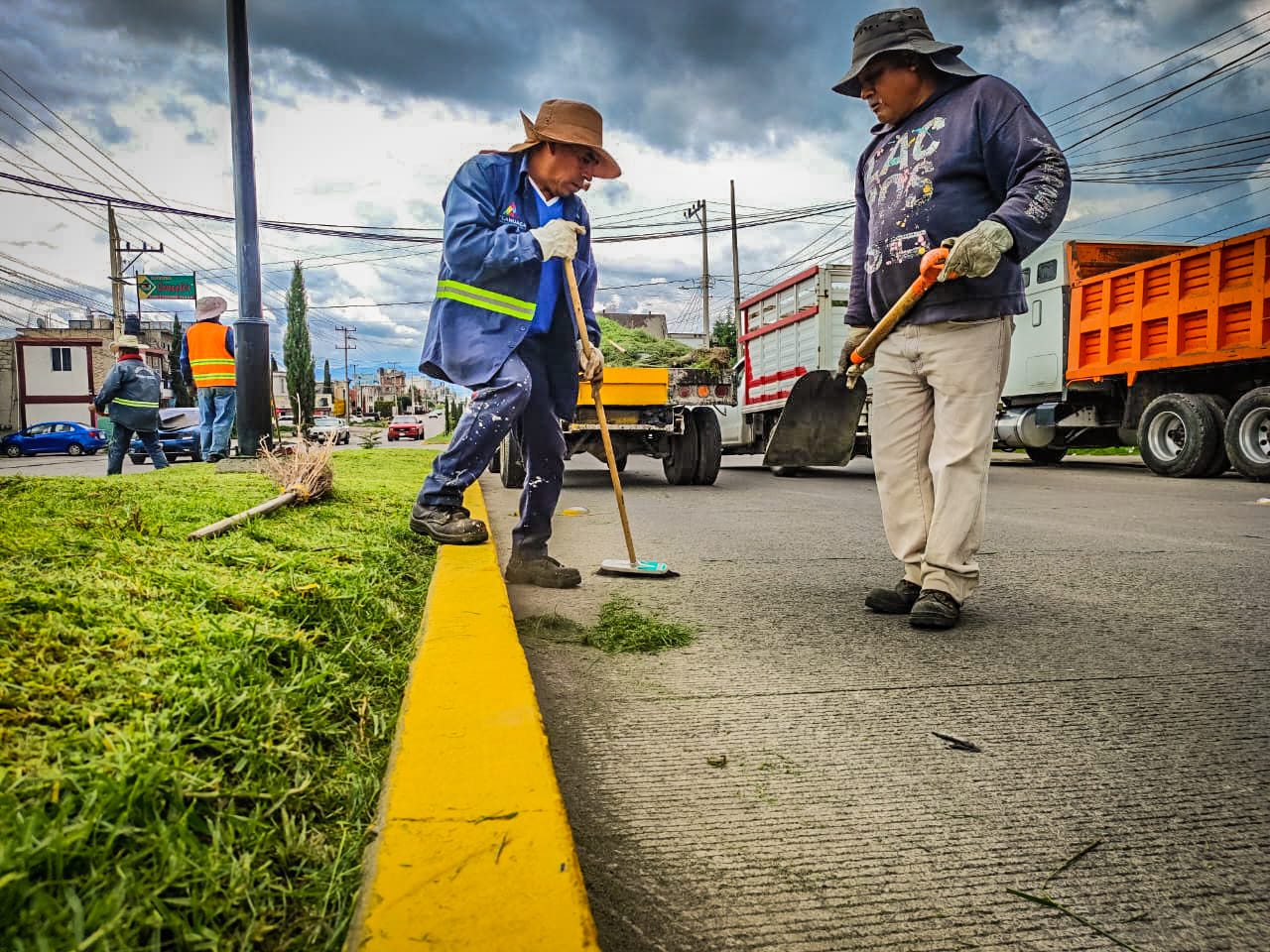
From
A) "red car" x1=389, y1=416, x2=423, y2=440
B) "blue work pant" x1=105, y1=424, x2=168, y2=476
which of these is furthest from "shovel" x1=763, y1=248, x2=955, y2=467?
"red car" x1=389, y1=416, x2=423, y2=440

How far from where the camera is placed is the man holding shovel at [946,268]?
2.85m

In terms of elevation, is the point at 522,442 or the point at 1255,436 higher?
the point at 522,442

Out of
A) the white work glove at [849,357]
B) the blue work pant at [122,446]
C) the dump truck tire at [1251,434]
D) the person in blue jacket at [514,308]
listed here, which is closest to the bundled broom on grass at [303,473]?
the person in blue jacket at [514,308]

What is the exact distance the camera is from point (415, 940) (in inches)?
36.5

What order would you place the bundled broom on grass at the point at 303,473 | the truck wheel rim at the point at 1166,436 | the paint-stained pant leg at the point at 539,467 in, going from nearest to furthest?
the paint-stained pant leg at the point at 539,467 < the bundled broom on grass at the point at 303,473 < the truck wheel rim at the point at 1166,436

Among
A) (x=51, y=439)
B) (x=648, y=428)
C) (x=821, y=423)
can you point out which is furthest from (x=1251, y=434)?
(x=51, y=439)

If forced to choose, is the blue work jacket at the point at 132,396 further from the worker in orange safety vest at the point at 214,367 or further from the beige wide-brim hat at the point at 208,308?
the beige wide-brim hat at the point at 208,308

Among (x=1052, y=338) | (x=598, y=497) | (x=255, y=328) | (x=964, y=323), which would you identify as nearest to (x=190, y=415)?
(x=255, y=328)

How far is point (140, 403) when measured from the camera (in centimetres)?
938

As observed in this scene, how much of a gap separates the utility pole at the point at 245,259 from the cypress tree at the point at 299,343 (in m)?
55.9

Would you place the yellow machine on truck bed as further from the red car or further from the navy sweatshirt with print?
the red car

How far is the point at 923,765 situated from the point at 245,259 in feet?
27.4

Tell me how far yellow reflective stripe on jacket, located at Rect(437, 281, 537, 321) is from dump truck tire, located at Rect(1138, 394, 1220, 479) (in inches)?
360

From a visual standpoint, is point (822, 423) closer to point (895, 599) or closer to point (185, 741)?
point (895, 599)
